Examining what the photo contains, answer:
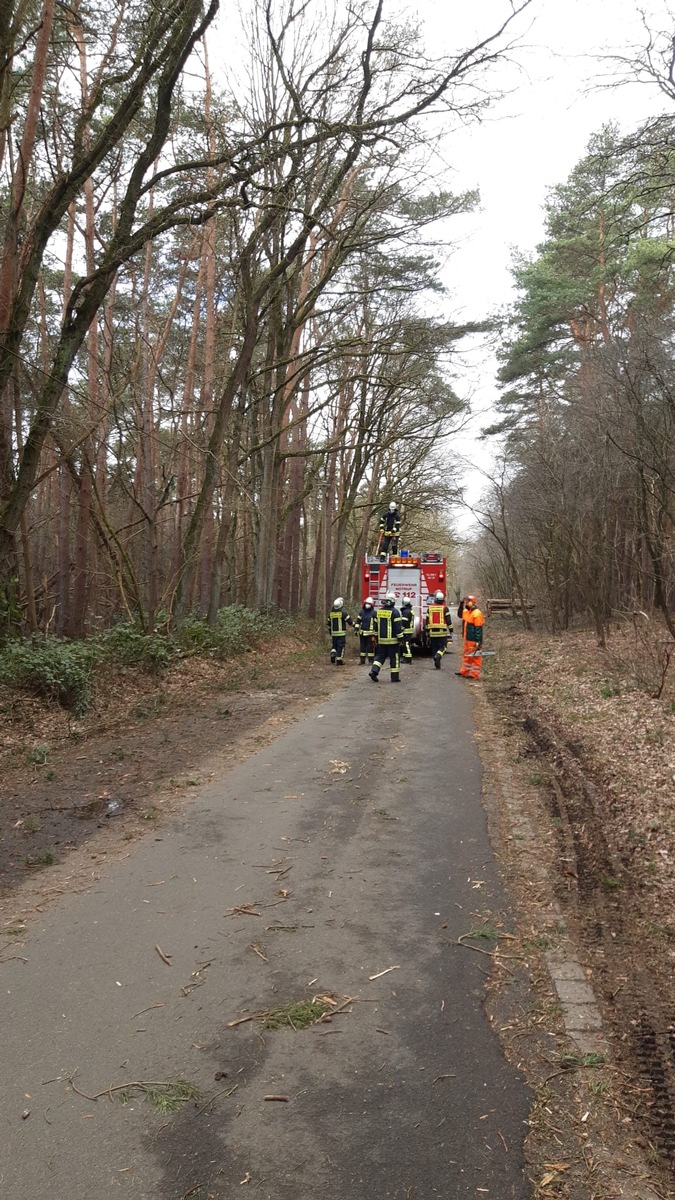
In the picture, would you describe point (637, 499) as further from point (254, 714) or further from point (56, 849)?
point (56, 849)

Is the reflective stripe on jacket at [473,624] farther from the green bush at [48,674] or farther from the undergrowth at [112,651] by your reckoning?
the green bush at [48,674]

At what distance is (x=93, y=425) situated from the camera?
1180 centimetres

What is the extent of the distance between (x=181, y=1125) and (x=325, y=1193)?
0.65 meters

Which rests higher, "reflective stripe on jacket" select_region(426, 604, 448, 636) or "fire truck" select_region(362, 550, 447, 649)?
"fire truck" select_region(362, 550, 447, 649)

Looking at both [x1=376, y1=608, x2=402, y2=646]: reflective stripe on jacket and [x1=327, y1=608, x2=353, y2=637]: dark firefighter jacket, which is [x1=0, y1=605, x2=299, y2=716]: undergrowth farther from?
[x1=376, y1=608, x2=402, y2=646]: reflective stripe on jacket

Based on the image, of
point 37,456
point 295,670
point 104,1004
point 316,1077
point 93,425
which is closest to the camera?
point 316,1077

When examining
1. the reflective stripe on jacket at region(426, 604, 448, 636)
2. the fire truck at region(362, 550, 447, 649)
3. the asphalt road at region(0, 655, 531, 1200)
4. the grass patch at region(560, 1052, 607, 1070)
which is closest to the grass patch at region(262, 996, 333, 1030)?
the asphalt road at region(0, 655, 531, 1200)

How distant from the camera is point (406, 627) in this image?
17031 millimetres

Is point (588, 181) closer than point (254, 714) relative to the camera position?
No

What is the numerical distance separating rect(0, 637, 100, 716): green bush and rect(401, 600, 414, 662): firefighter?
24.7 feet

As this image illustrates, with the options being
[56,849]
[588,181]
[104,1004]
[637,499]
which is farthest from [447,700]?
[588,181]

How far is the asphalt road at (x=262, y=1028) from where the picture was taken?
2791 millimetres

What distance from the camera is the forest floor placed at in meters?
3.15

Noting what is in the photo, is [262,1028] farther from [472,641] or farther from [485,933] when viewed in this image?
[472,641]
